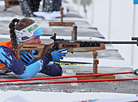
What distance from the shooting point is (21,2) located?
7.66 m

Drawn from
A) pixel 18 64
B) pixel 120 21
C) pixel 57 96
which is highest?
pixel 120 21

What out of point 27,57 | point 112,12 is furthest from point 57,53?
point 112,12

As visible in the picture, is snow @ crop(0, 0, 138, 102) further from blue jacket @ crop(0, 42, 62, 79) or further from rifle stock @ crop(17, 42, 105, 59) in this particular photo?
rifle stock @ crop(17, 42, 105, 59)

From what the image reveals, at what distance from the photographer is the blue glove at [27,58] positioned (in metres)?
3.11

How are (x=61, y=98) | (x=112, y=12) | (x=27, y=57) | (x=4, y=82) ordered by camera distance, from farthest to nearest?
(x=112, y=12), (x=27, y=57), (x=4, y=82), (x=61, y=98)

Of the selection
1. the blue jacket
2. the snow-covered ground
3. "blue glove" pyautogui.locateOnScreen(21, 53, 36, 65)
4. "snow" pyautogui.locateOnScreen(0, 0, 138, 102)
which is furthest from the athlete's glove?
the snow-covered ground

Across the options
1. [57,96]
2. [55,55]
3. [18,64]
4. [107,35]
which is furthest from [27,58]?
[107,35]

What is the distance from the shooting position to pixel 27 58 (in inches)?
123

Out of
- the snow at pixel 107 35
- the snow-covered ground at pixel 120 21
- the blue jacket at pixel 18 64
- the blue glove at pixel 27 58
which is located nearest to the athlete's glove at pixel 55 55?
the blue jacket at pixel 18 64

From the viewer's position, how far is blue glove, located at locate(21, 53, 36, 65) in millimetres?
3107

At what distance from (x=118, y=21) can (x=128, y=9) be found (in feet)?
2.17

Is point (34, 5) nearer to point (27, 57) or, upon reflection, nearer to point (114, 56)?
point (114, 56)

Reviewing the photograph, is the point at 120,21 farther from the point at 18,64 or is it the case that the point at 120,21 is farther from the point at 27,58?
the point at 18,64

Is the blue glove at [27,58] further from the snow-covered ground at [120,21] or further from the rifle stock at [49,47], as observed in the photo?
the snow-covered ground at [120,21]
